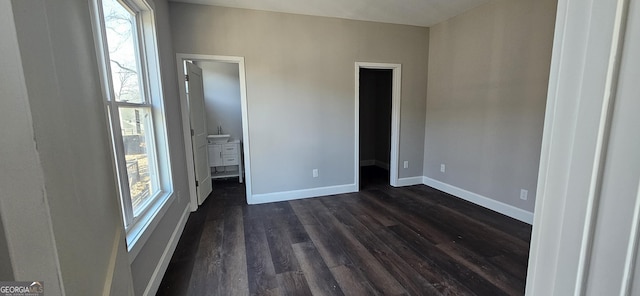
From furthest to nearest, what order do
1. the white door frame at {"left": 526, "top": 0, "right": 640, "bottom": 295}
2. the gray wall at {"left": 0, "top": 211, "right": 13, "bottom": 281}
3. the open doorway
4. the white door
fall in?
the open doorway → the white door → the gray wall at {"left": 0, "top": 211, "right": 13, "bottom": 281} → the white door frame at {"left": 526, "top": 0, "right": 640, "bottom": 295}

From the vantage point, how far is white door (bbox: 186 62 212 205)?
11.0 ft

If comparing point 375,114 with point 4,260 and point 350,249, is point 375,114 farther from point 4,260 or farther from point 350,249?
point 4,260

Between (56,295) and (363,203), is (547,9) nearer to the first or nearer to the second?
(363,203)

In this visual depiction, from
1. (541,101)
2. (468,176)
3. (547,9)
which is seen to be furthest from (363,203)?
(547,9)

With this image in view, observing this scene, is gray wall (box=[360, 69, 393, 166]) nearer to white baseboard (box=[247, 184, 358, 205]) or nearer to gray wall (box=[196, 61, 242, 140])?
white baseboard (box=[247, 184, 358, 205])

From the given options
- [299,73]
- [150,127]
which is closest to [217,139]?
[299,73]

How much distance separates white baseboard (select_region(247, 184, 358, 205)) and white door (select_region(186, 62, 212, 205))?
0.73 meters

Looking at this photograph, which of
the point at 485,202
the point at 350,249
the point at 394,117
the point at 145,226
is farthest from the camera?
the point at 394,117

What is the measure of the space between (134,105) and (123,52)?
1.30ft

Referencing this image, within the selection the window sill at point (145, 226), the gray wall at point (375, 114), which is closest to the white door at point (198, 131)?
the window sill at point (145, 226)

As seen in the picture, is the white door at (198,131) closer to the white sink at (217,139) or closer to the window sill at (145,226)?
the white sink at (217,139)

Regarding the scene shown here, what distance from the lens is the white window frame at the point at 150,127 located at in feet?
5.14

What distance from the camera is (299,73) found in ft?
11.5

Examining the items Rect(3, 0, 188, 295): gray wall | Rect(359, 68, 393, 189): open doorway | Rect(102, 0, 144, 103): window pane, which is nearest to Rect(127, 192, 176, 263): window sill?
Rect(3, 0, 188, 295): gray wall
